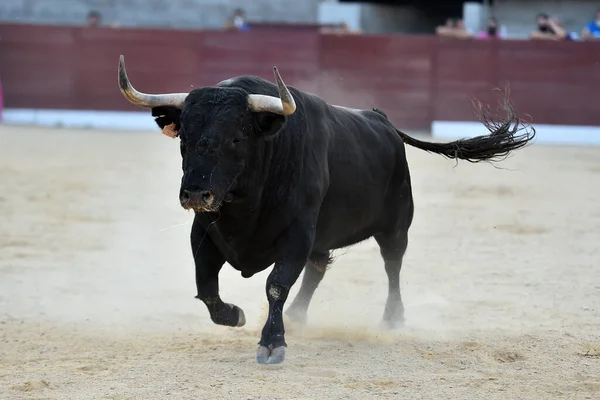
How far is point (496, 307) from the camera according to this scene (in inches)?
185

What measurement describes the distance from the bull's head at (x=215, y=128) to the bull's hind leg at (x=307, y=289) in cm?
115

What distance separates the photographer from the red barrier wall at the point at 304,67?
13586 millimetres

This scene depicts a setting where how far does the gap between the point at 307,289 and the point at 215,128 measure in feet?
4.84

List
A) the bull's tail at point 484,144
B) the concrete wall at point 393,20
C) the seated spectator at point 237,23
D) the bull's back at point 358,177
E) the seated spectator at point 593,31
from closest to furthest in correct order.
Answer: the bull's back at point 358,177 → the bull's tail at point 484,144 → the seated spectator at point 593,31 → the seated spectator at point 237,23 → the concrete wall at point 393,20

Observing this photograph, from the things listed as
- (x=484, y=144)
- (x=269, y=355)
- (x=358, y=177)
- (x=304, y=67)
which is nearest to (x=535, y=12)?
(x=304, y=67)

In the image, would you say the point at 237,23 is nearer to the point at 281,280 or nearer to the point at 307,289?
the point at 307,289

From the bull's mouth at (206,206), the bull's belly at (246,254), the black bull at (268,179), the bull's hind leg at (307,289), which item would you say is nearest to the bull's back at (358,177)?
the black bull at (268,179)

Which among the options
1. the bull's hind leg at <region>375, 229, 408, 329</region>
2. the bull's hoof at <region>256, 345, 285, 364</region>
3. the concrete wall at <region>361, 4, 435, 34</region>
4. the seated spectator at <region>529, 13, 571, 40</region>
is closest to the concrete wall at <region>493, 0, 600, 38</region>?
the concrete wall at <region>361, 4, 435, 34</region>

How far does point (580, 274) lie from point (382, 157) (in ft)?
5.44

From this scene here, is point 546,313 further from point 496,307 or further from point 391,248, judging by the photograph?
point 391,248

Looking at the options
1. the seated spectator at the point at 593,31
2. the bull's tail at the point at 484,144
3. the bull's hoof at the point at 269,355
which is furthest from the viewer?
the seated spectator at the point at 593,31

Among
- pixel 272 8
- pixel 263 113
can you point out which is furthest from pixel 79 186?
pixel 272 8

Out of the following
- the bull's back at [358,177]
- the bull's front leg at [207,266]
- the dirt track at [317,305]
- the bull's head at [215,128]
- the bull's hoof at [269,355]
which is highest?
the bull's head at [215,128]

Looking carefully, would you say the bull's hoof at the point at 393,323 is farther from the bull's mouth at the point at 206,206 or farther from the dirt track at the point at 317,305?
the bull's mouth at the point at 206,206
